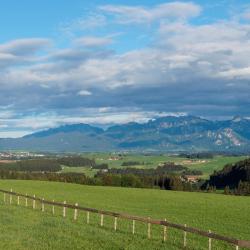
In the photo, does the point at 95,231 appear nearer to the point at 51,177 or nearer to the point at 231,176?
the point at 51,177

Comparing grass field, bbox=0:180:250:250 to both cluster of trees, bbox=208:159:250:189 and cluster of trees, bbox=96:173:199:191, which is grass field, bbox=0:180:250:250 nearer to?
cluster of trees, bbox=96:173:199:191

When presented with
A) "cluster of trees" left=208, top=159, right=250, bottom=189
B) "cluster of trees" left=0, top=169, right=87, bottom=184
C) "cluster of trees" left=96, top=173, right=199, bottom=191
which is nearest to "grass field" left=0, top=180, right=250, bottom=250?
"cluster of trees" left=96, top=173, right=199, bottom=191

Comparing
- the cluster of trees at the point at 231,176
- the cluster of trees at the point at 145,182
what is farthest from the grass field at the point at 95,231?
the cluster of trees at the point at 231,176

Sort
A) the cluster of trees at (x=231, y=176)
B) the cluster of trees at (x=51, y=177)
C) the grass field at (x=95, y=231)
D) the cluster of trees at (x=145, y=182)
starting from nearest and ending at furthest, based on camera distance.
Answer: the grass field at (x=95, y=231), the cluster of trees at (x=145, y=182), the cluster of trees at (x=51, y=177), the cluster of trees at (x=231, y=176)

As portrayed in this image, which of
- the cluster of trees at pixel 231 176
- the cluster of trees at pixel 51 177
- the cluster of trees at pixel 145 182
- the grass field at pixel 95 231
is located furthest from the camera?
the cluster of trees at pixel 231 176

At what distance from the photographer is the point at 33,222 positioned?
35.2 meters

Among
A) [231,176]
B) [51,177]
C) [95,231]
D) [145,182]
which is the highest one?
[95,231]

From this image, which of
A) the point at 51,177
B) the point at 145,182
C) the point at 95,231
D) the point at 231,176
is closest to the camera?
the point at 95,231

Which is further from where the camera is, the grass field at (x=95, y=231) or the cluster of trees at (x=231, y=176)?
the cluster of trees at (x=231, y=176)

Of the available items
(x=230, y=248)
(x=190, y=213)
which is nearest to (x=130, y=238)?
(x=230, y=248)

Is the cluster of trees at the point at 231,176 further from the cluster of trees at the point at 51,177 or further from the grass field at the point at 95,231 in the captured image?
the grass field at the point at 95,231

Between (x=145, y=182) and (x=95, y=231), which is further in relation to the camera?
(x=145, y=182)

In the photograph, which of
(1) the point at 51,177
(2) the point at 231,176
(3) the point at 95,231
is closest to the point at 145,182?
(1) the point at 51,177

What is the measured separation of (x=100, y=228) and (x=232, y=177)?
112547mm
